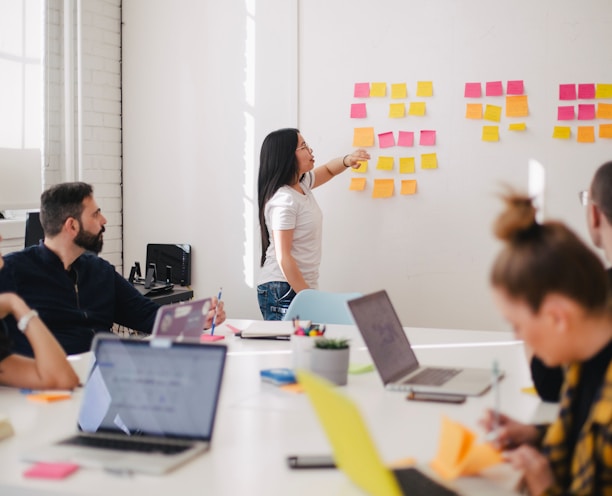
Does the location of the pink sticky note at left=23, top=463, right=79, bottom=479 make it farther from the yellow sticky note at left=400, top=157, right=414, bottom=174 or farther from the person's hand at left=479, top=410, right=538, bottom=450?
the yellow sticky note at left=400, top=157, right=414, bottom=174

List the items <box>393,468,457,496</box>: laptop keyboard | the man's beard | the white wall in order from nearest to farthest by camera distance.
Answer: <box>393,468,457,496</box>: laptop keyboard, the man's beard, the white wall

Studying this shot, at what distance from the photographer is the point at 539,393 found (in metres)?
2.01

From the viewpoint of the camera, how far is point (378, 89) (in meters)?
4.43

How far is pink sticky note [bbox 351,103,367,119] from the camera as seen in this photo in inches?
176

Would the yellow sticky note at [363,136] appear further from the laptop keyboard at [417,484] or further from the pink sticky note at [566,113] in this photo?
the laptop keyboard at [417,484]

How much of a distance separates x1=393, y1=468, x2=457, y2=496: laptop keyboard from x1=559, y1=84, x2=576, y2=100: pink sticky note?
→ 3.10m

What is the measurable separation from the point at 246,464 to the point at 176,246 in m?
3.44

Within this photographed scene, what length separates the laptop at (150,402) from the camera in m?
1.59

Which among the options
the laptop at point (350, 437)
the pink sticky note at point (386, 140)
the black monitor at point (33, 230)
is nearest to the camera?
the laptop at point (350, 437)

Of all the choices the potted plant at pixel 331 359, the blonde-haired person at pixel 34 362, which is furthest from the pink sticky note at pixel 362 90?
the blonde-haired person at pixel 34 362

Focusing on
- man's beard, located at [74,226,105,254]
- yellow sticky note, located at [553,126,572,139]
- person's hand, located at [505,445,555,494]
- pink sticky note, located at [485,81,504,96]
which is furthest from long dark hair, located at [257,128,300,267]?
person's hand, located at [505,445,555,494]

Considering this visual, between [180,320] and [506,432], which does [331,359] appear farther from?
[506,432]

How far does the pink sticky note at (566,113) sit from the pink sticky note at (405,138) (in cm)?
76

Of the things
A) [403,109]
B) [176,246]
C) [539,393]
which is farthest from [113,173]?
[539,393]
